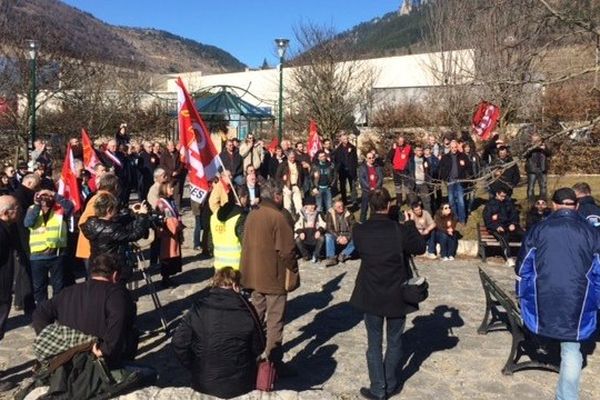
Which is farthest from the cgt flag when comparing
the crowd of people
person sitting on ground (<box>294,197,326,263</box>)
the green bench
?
person sitting on ground (<box>294,197,326,263</box>)

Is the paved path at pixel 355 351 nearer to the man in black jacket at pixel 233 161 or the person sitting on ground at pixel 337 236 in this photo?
the person sitting on ground at pixel 337 236

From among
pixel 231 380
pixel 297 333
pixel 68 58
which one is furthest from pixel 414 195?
pixel 68 58

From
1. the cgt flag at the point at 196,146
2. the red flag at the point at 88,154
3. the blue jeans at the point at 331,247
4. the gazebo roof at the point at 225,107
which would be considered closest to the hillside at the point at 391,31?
the gazebo roof at the point at 225,107

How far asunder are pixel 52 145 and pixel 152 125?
794 centimetres

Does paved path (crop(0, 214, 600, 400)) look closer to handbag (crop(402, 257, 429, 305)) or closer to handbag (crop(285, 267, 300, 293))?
handbag (crop(285, 267, 300, 293))

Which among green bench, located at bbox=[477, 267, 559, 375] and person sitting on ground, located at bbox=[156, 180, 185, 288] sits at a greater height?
person sitting on ground, located at bbox=[156, 180, 185, 288]

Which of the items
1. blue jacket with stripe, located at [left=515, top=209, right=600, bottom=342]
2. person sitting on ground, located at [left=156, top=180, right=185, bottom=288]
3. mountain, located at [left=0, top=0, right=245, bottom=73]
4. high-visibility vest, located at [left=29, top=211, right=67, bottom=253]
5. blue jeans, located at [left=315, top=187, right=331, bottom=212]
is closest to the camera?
blue jacket with stripe, located at [left=515, top=209, right=600, bottom=342]

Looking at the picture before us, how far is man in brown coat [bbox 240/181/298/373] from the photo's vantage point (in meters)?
5.93

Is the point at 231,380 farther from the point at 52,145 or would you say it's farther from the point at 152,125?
the point at 152,125

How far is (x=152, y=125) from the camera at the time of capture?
34594 mm

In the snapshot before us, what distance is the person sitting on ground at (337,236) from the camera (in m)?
11.6

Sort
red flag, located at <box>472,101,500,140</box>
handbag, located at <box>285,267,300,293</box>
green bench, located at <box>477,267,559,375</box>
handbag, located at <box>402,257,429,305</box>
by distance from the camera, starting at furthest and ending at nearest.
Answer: red flag, located at <box>472,101,500,140</box>
green bench, located at <box>477,267,559,375</box>
handbag, located at <box>285,267,300,293</box>
handbag, located at <box>402,257,429,305</box>

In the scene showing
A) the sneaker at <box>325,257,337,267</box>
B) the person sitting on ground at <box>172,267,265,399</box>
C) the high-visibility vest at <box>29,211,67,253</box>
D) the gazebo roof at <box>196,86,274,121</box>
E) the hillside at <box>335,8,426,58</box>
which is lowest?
the sneaker at <box>325,257,337,267</box>

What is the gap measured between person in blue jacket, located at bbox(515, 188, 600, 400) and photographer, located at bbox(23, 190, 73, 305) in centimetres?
534
